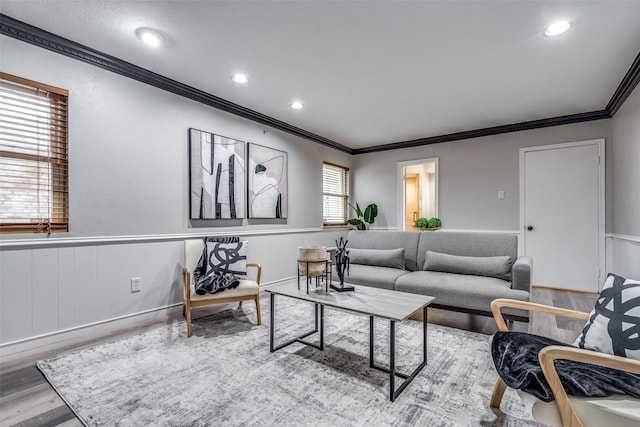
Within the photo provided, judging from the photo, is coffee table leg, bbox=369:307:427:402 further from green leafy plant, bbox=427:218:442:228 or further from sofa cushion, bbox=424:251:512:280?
green leafy plant, bbox=427:218:442:228

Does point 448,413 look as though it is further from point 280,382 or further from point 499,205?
point 499,205

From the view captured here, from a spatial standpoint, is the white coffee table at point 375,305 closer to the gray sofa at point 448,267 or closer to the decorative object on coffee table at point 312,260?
the decorative object on coffee table at point 312,260

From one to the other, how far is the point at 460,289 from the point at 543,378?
164cm

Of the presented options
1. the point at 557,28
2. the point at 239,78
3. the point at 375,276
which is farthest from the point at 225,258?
the point at 557,28

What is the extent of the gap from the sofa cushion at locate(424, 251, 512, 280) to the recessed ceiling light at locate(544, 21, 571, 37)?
6.38ft

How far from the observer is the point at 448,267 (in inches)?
129

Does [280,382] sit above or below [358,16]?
below

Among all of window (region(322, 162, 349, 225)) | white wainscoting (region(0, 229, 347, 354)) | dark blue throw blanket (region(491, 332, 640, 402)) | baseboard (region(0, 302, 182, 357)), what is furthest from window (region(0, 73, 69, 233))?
window (region(322, 162, 349, 225))

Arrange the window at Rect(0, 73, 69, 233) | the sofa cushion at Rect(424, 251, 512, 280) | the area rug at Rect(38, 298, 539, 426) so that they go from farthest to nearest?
the sofa cushion at Rect(424, 251, 512, 280) < the window at Rect(0, 73, 69, 233) < the area rug at Rect(38, 298, 539, 426)

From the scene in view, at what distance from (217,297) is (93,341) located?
1004 mm

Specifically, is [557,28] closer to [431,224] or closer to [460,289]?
[460,289]

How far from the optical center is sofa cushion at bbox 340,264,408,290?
125 inches

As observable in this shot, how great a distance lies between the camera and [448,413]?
5.22ft

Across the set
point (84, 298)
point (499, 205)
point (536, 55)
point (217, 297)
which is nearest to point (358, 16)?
point (536, 55)
